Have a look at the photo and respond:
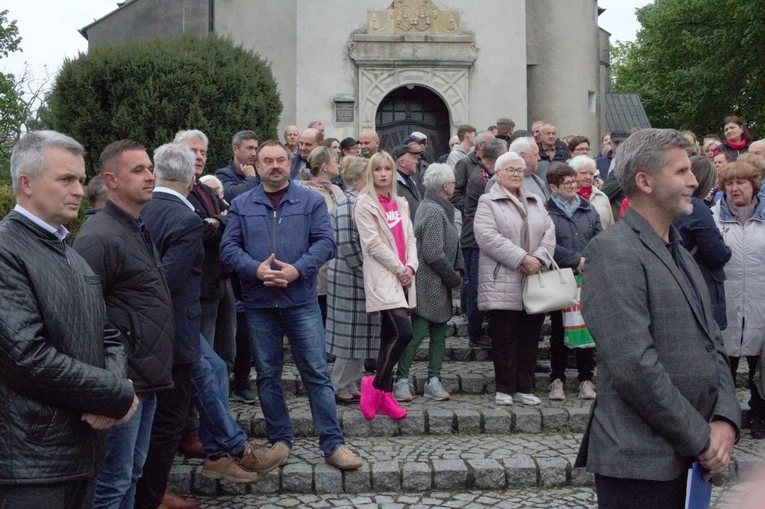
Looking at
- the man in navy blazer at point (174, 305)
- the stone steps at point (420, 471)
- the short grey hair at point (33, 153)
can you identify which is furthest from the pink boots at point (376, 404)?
the short grey hair at point (33, 153)

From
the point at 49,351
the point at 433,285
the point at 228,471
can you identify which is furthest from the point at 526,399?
the point at 49,351

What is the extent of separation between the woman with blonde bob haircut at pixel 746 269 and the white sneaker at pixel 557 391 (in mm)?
1383

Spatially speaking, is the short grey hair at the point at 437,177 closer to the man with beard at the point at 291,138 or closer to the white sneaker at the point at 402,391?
the white sneaker at the point at 402,391

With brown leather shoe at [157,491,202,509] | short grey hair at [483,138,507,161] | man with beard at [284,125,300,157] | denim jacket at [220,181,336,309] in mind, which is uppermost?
man with beard at [284,125,300,157]

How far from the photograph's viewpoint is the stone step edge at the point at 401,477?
5.91 meters

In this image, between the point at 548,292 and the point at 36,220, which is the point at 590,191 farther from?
the point at 36,220

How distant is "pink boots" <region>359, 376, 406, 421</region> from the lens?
22.3 ft

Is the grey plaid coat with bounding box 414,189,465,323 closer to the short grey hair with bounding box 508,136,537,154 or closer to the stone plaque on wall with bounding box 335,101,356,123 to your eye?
the short grey hair with bounding box 508,136,537,154

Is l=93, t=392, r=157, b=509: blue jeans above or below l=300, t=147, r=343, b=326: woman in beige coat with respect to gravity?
below

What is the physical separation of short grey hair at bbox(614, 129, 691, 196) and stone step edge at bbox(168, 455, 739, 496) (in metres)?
3.16

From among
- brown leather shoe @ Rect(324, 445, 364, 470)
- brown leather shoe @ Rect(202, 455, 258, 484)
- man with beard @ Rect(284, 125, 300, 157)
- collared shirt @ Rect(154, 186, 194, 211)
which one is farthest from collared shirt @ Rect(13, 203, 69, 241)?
man with beard @ Rect(284, 125, 300, 157)

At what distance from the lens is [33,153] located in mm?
3518

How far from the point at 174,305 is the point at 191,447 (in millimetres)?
1619

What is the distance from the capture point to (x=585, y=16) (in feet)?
66.2
